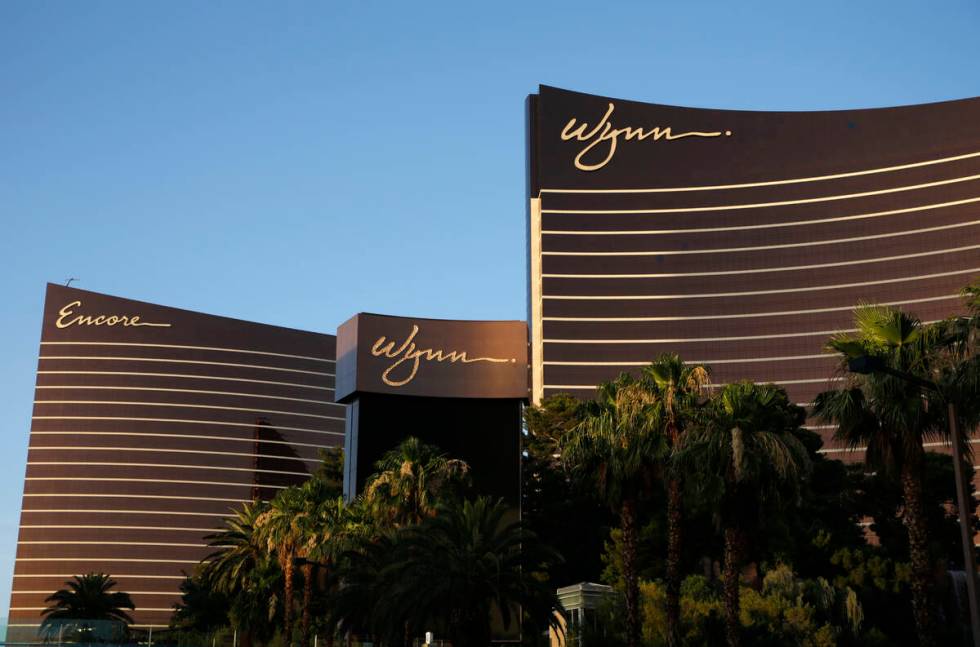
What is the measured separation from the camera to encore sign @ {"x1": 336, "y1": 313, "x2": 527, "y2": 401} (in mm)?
72938

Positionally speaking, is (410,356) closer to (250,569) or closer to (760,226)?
(250,569)

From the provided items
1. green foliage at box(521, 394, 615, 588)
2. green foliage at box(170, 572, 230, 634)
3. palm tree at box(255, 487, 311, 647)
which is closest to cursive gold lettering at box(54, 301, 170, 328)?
green foliage at box(170, 572, 230, 634)

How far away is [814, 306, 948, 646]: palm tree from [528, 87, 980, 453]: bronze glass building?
113239 mm

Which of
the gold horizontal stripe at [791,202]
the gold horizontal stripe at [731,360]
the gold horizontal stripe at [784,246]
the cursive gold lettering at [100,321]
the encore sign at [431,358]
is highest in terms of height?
the gold horizontal stripe at [791,202]

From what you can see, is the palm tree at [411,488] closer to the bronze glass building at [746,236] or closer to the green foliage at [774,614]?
the green foliage at [774,614]

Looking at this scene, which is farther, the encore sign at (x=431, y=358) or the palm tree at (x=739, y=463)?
the encore sign at (x=431, y=358)

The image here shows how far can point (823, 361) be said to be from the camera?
482 ft

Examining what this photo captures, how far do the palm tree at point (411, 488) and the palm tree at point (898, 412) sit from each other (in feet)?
86.9

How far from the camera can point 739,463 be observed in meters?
35.0

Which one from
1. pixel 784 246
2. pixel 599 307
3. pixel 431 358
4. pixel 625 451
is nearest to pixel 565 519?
pixel 431 358

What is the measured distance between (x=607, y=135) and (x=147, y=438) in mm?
82767

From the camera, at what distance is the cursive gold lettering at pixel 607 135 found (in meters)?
164

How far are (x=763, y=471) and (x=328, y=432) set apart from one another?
16411cm

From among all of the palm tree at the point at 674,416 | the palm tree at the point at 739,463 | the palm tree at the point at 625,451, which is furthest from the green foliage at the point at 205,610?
the palm tree at the point at 739,463
